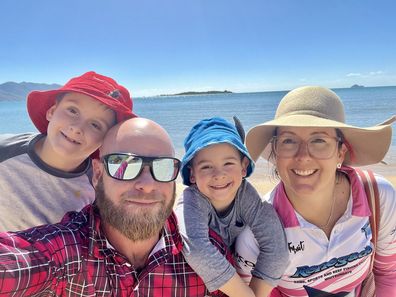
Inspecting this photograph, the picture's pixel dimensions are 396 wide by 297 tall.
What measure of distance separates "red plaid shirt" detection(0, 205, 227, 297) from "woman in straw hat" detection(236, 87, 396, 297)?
59cm

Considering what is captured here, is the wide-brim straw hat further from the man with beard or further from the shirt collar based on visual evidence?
the man with beard

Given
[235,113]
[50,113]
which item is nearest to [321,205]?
[50,113]

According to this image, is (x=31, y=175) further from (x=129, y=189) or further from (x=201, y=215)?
(x=201, y=215)

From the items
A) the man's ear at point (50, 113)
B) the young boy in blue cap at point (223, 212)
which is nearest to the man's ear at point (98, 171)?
the young boy in blue cap at point (223, 212)

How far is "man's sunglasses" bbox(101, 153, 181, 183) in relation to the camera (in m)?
2.03

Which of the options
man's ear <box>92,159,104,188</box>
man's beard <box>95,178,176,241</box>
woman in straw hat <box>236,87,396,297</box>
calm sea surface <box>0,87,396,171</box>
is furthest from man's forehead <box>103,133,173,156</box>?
calm sea surface <box>0,87,396,171</box>


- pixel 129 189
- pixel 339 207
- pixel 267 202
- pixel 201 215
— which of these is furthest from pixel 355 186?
pixel 129 189

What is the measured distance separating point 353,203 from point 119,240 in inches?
68.1

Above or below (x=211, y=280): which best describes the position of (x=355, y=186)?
above

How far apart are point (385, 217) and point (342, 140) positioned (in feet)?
2.20

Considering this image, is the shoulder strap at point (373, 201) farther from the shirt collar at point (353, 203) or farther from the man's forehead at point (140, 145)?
the man's forehead at point (140, 145)

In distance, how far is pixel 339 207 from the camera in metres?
2.40

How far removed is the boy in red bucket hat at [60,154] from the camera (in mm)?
2551

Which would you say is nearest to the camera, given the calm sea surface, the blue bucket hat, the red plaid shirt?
the red plaid shirt
